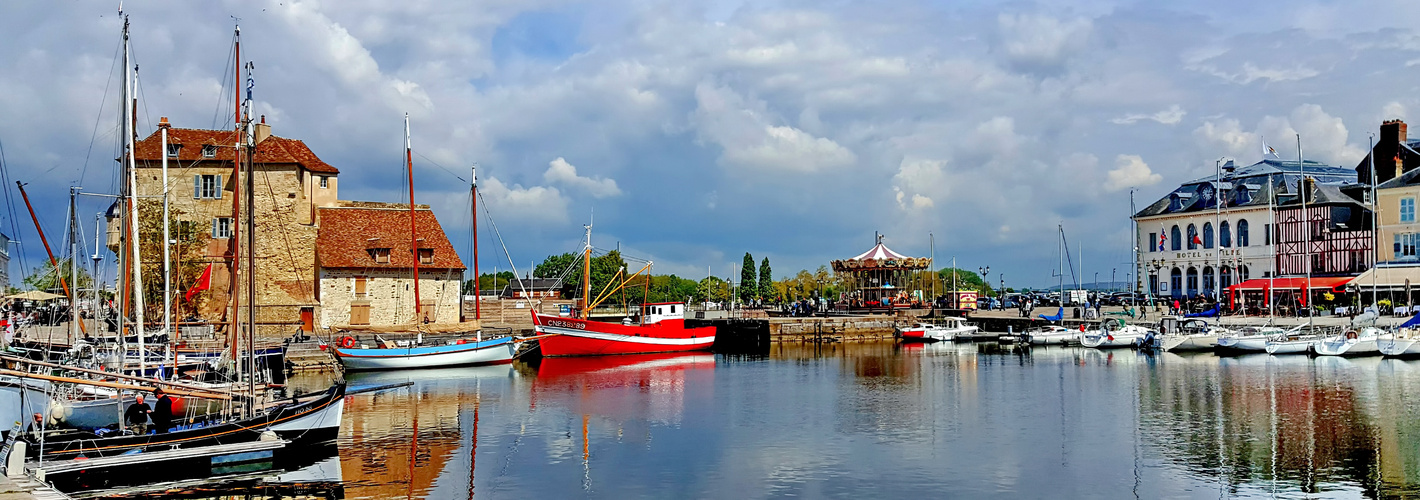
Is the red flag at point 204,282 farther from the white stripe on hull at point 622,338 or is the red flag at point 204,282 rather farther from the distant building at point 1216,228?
the distant building at point 1216,228

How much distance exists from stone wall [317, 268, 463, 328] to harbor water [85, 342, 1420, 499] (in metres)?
10.3

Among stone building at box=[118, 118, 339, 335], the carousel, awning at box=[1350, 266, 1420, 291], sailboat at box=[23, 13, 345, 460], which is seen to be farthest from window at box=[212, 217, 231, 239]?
awning at box=[1350, 266, 1420, 291]

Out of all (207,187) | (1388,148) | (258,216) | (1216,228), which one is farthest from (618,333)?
(1388,148)

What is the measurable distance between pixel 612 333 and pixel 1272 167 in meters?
45.4

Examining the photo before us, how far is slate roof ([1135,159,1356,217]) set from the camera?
67375 millimetres

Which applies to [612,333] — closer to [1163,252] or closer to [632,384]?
[632,384]

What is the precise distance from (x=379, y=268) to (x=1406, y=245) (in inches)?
2142

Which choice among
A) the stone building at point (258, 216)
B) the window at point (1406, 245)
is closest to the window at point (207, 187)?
the stone building at point (258, 216)

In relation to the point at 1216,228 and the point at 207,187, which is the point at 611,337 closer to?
the point at 207,187

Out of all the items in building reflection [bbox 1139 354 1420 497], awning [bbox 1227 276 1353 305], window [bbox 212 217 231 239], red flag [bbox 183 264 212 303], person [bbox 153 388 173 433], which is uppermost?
window [bbox 212 217 231 239]

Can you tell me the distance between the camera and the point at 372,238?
54969 millimetres

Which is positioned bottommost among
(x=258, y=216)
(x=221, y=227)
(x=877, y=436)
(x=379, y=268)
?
(x=877, y=436)

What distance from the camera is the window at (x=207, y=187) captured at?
A: 51906 millimetres

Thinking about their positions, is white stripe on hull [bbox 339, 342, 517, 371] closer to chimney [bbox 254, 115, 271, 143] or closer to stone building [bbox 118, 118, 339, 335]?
stone building [bbox 118, 118, 339, 335]
